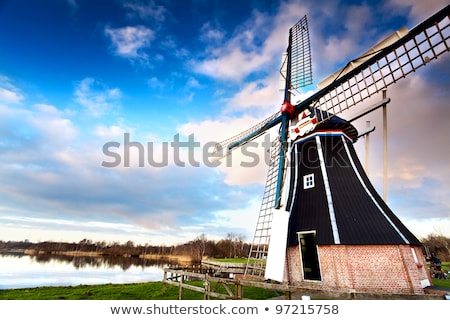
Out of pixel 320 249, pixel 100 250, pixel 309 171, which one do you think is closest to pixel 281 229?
pixel 320 249

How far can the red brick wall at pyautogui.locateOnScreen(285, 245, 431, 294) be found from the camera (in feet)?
24.1

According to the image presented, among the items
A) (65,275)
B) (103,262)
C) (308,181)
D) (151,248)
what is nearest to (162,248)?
(151,248)

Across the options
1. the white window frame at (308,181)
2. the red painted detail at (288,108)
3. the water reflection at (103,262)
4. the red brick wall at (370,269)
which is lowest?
the water reflection at (103,262)

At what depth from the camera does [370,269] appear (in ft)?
24.8

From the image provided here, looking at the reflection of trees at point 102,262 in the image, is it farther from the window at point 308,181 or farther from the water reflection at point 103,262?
the window at point 308,181

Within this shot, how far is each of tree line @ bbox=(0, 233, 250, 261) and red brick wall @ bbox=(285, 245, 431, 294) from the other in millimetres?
47197

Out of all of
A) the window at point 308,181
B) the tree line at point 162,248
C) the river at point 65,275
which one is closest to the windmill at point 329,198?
the window at point 308,181

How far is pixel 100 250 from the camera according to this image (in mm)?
78562

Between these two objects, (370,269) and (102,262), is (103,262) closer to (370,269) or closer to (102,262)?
(102,262)

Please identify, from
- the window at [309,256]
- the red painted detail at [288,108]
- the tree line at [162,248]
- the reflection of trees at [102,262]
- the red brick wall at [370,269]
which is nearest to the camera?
the red brick wall at [370,269]

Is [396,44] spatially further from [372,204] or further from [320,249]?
[320,249]

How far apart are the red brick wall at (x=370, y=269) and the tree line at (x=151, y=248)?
47.2 metres

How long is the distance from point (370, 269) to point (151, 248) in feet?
252

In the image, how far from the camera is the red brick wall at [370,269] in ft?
24.1
